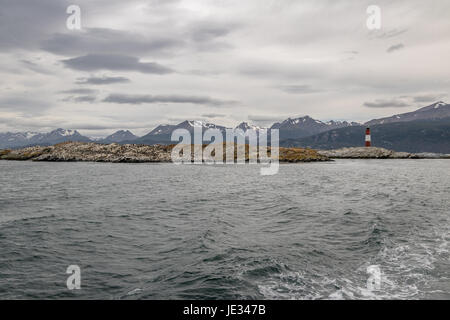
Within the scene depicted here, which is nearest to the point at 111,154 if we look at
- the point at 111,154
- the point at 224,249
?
the point at 111,154

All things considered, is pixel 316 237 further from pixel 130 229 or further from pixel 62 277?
Answer: pixel 62 277

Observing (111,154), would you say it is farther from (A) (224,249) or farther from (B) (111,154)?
(A) (224,249)

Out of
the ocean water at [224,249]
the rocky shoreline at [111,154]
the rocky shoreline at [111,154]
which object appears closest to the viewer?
the ocean water at [224,249]

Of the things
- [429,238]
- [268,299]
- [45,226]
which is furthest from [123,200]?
[429,238]

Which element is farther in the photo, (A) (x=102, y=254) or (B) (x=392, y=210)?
(B) (x=392, y=210)

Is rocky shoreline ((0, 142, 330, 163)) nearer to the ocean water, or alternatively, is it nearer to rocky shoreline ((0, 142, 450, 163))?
rocky shoreline ((0, 142, 450, 163))

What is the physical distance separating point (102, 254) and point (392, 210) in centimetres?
2996

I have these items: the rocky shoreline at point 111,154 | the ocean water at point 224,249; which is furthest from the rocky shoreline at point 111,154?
the ocean water at point 224,249

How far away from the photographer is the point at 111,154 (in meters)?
168

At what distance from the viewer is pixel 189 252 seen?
64.3ft

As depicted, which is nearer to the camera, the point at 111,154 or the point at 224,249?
the point at 224,249

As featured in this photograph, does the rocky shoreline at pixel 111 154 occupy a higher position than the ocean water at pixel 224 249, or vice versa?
the rocky shoreline at pixel 111 154

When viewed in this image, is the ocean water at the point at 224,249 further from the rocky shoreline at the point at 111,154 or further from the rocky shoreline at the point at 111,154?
the rocky shoreline at the point at 111,154

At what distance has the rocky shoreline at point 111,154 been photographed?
522 ft
